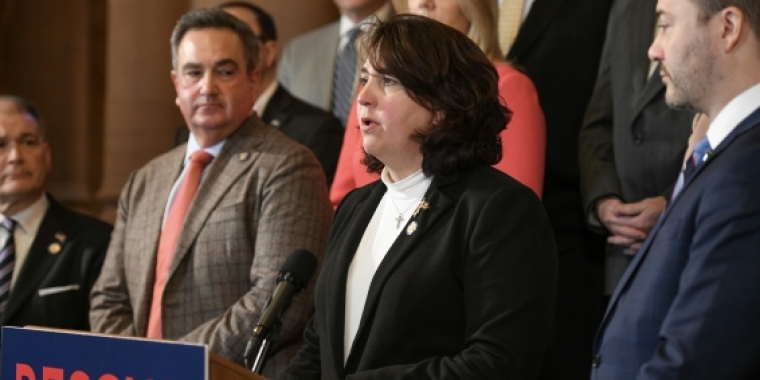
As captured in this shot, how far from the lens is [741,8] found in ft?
8.31

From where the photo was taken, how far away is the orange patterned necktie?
3.93 meters

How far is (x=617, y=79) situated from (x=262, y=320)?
5.91 feet

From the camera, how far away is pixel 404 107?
9.25 feet

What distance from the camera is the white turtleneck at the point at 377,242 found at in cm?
283

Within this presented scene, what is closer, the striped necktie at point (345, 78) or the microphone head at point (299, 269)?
the microphone head at point (299, 269)

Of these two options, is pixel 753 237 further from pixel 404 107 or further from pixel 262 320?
pixel 262 320

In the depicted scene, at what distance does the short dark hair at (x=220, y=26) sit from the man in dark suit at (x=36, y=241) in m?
0.98

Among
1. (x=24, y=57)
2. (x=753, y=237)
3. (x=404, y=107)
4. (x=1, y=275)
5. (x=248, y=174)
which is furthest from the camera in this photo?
(x=24, y=57)

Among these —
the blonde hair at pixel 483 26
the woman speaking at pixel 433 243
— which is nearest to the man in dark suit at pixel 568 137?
the blonde hair at pixel 483 26

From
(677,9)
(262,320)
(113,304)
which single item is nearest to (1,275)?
(113,304)

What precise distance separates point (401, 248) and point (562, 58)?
5.44 feet

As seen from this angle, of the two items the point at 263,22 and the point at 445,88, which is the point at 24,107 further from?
the point at 445,88

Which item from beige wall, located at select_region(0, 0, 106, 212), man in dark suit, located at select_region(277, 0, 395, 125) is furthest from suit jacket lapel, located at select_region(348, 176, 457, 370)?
beige wall, located at select_region(0, 0, 106, 212)

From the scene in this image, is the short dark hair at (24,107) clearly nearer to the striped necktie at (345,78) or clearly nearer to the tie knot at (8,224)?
the tie knot at (8,224)
